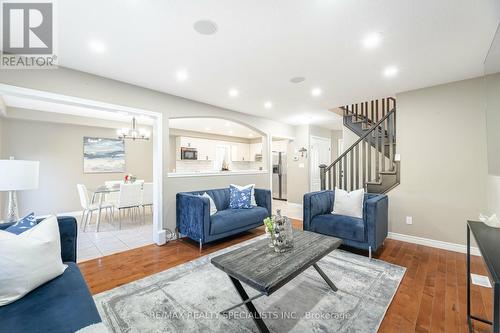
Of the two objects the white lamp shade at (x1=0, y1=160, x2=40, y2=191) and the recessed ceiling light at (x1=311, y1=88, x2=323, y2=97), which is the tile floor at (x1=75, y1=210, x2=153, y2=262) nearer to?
the white lamp shade at (x1=0, y1=160, x2=40, y2=191)

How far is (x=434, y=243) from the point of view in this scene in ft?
10.9

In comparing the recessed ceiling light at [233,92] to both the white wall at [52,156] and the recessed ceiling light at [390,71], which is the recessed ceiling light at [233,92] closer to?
the recessed ceiling light at [390,71]

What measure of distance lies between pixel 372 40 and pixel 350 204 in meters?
2.16

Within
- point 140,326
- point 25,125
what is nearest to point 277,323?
point 140,326

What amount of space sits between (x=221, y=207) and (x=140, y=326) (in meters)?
2.45

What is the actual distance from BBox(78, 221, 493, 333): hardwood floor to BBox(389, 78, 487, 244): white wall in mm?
443

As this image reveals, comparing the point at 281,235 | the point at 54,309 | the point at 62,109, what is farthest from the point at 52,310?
the point at 62,109

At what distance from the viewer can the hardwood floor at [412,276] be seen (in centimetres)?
176

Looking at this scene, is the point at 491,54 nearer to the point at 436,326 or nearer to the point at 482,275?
the point at 482,275

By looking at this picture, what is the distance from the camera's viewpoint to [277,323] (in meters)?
1.72

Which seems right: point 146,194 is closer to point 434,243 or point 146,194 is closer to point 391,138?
point 391,138

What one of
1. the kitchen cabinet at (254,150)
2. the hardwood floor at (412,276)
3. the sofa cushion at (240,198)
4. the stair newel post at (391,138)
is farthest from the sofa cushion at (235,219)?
the kitchen cabinet at (254,150)

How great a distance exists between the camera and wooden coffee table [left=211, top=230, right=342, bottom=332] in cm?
149

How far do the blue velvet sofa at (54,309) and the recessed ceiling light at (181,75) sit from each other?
2.45 meters
